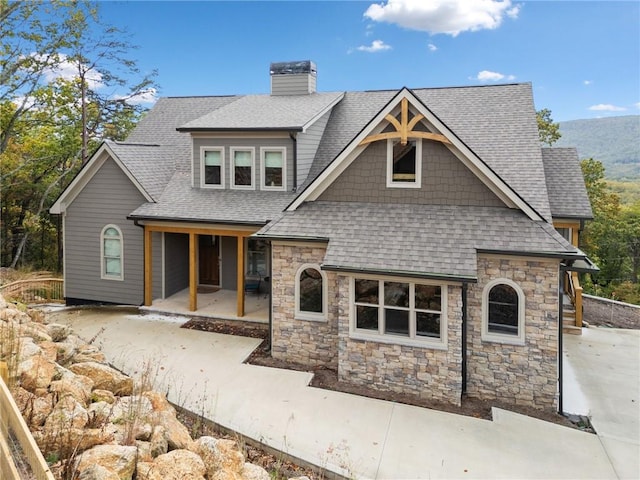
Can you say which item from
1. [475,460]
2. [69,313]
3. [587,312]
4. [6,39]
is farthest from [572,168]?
[6,39]

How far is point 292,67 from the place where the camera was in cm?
1680

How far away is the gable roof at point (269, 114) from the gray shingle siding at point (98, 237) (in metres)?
2.75

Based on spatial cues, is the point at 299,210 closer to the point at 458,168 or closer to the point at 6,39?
the point at 458,168

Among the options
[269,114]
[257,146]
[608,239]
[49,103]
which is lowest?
[608,239]

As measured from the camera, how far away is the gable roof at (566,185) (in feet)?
41.1

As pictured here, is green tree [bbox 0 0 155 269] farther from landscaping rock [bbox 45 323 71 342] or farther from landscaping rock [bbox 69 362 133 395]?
landscaping rock [bbox 69 362 133 395]

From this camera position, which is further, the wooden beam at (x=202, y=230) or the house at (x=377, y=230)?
the wooden beam at (x=202, y=230)

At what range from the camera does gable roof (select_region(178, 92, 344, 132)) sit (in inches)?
524

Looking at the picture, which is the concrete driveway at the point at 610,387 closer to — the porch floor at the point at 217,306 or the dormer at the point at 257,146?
the porch floor at the point at 217,306

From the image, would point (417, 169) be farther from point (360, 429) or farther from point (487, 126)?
point (360, 429)

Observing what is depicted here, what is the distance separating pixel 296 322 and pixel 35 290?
10215mm

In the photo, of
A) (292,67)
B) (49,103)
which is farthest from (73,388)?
(49,103)

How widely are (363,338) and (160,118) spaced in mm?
13092

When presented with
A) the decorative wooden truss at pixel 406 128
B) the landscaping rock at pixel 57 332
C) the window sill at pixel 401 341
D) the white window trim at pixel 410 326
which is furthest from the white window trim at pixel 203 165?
the window sill at pixel 401 341
